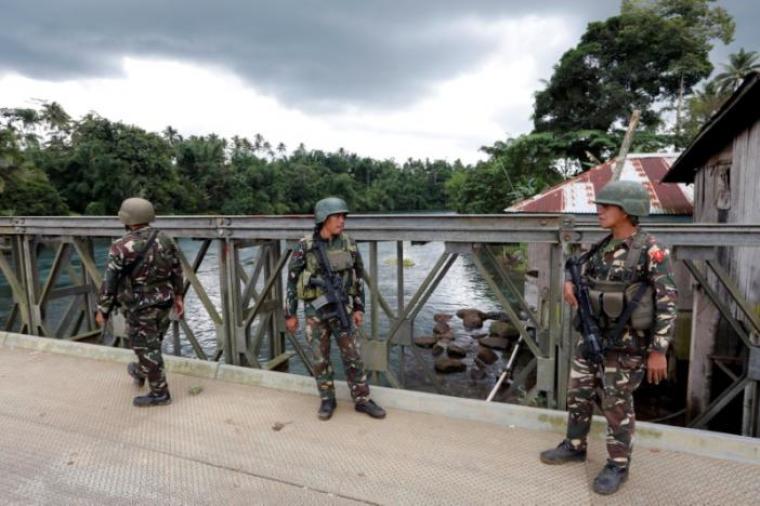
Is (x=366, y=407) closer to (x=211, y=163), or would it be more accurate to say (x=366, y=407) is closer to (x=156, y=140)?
(x=156, y=140)

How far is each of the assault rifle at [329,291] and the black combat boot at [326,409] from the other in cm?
64

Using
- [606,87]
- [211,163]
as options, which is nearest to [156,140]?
[211,163]

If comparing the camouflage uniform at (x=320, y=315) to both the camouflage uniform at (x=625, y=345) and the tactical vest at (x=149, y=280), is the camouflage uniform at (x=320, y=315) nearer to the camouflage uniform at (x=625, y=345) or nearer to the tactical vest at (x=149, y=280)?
the tactical vest at (x=149, y=280)

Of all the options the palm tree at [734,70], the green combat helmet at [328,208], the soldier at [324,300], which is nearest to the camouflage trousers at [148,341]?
the soldier at [324,300]

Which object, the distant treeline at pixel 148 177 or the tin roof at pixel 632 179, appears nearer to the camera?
the tin roof at pixel 632 179

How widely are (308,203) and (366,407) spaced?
210 feet

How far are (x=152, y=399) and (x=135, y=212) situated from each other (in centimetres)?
160

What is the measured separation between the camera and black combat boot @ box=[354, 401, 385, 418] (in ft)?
12.3

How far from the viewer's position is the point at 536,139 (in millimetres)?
23719

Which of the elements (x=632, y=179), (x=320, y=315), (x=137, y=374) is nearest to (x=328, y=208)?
(x=320, y=315)

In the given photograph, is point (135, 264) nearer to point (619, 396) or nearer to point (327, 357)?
point (327, 357)

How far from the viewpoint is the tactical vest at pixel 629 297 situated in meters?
2.69

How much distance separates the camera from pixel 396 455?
3.19m

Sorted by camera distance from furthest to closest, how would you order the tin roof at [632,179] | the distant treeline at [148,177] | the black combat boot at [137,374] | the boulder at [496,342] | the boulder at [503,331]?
the distant treeline at [148,177] < the boulder at [503,331] < the boulder at [496,342] < the tin roof at [632,179] < the black combat boot at [137,374]
